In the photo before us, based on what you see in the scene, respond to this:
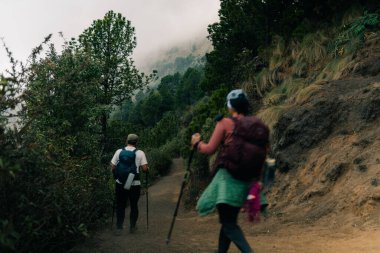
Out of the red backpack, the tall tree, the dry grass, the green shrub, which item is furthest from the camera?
the green shrub

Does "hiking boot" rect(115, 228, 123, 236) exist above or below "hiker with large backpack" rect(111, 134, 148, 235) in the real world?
below

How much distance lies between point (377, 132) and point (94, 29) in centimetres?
1884

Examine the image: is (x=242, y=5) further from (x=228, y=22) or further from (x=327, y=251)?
(x=327, y=251)

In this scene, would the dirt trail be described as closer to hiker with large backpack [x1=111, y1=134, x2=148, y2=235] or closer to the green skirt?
hiker with large backpack [x1=111, y1=134, x2=148, y2=235]

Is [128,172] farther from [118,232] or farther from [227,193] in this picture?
[227,193]

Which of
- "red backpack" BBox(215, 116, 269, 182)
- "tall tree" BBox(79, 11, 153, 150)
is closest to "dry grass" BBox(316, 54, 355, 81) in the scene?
"red backpack" BBox(215, 116, 269, 182)

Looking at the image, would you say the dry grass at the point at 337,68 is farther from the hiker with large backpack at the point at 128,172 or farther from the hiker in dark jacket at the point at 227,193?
the hiker in dark jacket at the point at 227,193

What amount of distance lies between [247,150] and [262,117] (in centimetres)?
895

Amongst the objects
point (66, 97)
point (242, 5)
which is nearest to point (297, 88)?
point (242, 5)

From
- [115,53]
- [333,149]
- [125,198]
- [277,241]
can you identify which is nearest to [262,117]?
[333,149]

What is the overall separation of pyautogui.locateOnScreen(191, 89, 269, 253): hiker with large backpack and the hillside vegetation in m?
1.67

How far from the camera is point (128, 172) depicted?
29.1ft

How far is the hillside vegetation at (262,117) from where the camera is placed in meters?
5.23

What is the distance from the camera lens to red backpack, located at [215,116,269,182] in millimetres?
4621
